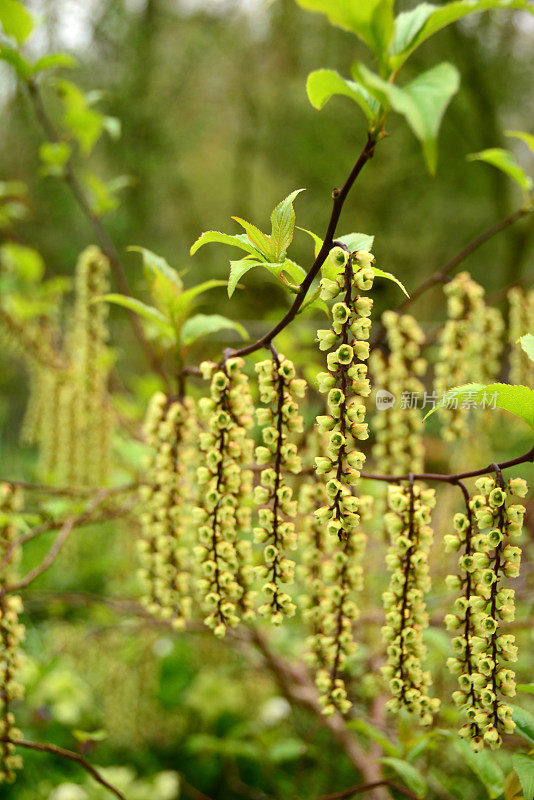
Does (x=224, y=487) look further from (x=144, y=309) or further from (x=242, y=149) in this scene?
(x=242, y=149)

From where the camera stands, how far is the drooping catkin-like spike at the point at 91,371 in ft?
2.87

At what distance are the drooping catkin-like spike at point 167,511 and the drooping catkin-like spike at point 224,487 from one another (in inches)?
3.3

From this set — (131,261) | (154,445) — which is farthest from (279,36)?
A: (154,445)

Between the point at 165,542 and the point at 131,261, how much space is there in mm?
2500

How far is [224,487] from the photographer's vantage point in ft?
1.65

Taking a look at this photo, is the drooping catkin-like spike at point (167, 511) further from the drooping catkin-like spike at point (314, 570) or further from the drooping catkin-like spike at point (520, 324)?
the drooping catkin-like spike at point (520, 324)

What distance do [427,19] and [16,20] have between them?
24.3 inches

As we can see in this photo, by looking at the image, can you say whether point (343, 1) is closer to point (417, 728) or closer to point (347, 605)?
point (347, 605)

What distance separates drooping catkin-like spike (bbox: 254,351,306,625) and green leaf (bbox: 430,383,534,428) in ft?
0.35

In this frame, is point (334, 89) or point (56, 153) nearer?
point (334, 89)

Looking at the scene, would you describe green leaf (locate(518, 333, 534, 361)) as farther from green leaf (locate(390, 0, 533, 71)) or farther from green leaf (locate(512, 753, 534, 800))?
green leaf (locate(512, 753, 534, 800))

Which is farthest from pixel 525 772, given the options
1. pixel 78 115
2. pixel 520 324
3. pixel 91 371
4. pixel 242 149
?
pixel 242 149

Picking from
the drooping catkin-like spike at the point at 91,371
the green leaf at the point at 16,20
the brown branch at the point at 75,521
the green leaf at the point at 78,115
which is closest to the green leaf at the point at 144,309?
the drooping catkin-like spike at the point at 91,371

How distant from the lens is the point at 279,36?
2945 millimetres
